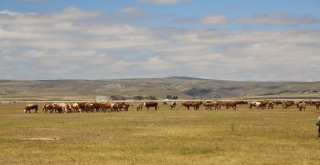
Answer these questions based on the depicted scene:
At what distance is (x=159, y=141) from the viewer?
26812 millimetres

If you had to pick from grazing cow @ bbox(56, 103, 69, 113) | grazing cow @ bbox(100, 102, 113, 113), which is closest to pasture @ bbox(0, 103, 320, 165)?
grazing cow @ bbox(56, 103, 69, 113)

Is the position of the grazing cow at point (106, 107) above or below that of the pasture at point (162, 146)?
above

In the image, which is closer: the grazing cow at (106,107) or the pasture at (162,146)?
the pasture at (162,146)

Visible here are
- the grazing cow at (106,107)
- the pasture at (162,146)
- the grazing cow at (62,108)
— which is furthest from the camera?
the grazing cow at (106,107)

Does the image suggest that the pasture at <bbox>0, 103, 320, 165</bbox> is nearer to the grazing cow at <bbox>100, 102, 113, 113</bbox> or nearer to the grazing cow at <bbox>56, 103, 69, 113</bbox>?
the grazing cow at <bbox>56, 103, 69, 113</bbox>

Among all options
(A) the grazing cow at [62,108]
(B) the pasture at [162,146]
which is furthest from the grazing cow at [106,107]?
(B) the pasture at [162,146]

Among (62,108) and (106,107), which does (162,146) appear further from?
(106,107)

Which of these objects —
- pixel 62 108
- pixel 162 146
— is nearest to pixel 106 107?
pixel 62 108

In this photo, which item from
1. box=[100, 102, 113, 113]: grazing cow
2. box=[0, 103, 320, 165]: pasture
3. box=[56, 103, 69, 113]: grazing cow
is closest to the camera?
box=[0, 103, 320, 165]: pasture

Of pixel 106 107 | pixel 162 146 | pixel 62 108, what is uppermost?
pixel 106 107

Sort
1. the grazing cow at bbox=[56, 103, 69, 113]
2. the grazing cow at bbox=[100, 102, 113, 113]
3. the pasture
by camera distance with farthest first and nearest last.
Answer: the grazing cow at bbox=[100, 102, 113, 113] → the grazing cow at bbox=[56, 103, 69, 113] → the pasture

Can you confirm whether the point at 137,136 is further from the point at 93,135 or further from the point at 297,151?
the point at 297,151

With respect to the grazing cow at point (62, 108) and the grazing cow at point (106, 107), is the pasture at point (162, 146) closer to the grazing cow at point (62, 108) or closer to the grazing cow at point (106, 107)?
the grazing cow at point (62, 108)

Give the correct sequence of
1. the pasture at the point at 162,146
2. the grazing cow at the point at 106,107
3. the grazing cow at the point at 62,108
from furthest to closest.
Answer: the grazing cow at the point at 106,107 < the grazing cow at the point at 62,108 < the pasture at the point at 162,146
